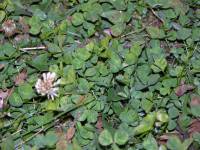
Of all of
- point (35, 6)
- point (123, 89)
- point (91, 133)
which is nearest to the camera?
point (91, 133)

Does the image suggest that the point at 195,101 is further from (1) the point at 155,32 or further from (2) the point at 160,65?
(1) the point at 155,32

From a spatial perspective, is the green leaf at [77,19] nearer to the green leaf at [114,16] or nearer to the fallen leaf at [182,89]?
the green leaf at [114,16]

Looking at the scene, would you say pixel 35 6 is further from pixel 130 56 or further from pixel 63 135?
pixel 63 135

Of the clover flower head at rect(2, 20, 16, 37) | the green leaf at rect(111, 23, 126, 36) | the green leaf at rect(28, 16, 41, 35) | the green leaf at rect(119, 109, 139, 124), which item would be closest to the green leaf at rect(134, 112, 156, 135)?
the green leaf at rect(119, 109, 139, 124)

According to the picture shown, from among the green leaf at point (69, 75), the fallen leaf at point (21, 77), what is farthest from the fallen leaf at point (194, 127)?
the fallen leaf at point (21, 77)

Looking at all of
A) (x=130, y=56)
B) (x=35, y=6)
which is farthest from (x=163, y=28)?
(x=35, y=6)

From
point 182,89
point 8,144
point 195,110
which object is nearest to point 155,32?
point 182,89
